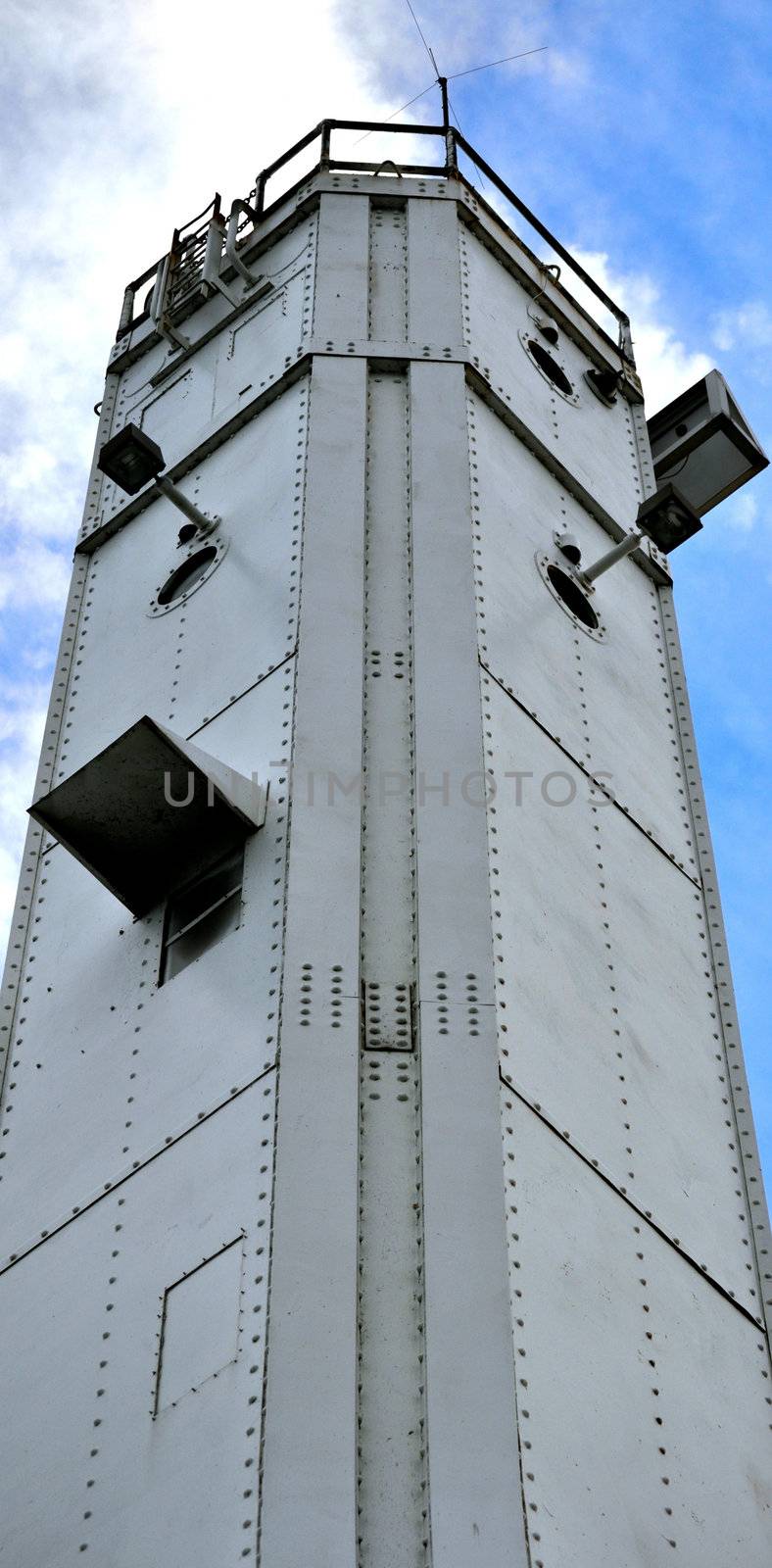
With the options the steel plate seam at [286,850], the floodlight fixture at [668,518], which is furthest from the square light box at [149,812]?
the floodlight fixture at [668,518]

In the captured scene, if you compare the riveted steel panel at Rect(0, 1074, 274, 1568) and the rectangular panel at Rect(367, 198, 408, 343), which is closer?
the riveted steel panel at Rect(0, 1074, 274, 1568)

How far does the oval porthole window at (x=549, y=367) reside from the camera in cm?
1596

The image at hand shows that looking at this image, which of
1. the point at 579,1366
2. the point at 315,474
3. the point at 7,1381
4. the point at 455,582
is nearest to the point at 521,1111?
the point at 579,1366

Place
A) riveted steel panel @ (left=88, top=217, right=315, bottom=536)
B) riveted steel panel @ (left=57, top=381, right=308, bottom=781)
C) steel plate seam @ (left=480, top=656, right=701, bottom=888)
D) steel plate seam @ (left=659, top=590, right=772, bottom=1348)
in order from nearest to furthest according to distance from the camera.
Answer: steel plate seam @ (left=659, top=590, right=772, bottom=1348)
steel plate seam @ (left=480, top=656, right=701, bottom=888)
riveted steel panel @ (left=57, top=381, right=308, bottom=781)
riveted steel panel @ (left=88, top=217, right=315, bottom=536)

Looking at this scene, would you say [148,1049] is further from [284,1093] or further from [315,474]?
[315,474]

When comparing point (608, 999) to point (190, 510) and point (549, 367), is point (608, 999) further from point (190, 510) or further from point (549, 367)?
point (549, 367)

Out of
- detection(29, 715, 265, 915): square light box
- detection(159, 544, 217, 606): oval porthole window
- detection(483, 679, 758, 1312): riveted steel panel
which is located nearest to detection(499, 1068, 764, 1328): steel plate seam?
Result: detection(483, 679, 758, 1312): riveted steel panel

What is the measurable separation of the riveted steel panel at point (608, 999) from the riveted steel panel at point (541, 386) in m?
3.83

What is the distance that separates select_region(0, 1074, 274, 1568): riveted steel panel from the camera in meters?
8.07

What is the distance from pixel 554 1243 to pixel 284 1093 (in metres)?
1.44

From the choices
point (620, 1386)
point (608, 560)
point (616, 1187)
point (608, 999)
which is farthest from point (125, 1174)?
point (608, 560)

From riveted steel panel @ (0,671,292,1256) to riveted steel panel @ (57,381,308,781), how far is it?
0.50 meters

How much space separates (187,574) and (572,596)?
8.93 ft

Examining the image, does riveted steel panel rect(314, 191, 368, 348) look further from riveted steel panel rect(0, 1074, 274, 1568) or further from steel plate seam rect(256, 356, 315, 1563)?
riveted steel panel rect(0, 1074, 274, 1568)
